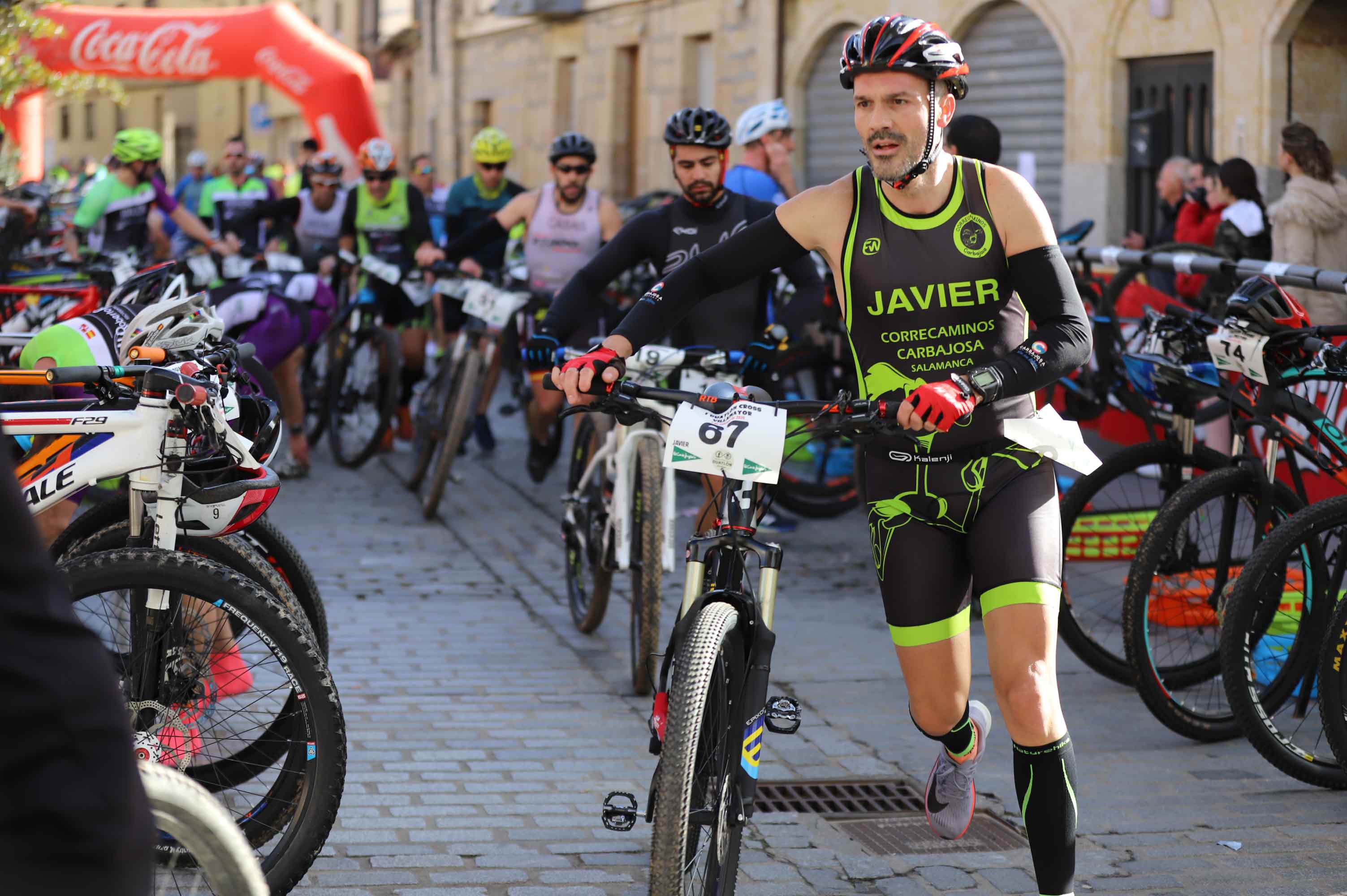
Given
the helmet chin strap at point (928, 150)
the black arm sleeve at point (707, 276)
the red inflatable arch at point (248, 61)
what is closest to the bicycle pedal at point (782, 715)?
the black arm sleeve at point (707, 276)

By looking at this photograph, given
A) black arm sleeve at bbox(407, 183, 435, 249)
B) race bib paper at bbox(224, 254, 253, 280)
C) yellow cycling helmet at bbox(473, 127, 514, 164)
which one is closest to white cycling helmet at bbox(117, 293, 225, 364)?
race bib paper at bbox(224, 254, 253, 280)

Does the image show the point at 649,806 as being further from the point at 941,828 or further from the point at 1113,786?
the point at 1113,786

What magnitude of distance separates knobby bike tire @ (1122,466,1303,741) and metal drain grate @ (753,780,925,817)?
2.90 feet

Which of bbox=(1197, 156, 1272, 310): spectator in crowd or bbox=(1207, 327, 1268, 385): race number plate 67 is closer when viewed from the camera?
bbox=(1207, 327, 1268, 385): race number plate 67

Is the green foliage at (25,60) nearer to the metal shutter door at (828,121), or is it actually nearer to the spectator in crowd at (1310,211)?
the spectator in crowd at (1310,211)

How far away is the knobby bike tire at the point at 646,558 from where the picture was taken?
6336 millimetres

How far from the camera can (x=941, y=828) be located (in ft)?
14.4

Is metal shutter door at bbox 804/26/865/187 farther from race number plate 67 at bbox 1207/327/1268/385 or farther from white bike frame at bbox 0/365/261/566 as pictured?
white bike frame at bbox 0/365/261/566

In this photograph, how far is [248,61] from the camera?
2370 cm

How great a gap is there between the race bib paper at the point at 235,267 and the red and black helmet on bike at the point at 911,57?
799cm

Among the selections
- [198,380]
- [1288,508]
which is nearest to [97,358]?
[198,380]

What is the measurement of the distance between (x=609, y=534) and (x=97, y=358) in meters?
2.17

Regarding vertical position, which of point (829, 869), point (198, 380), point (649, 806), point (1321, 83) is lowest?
point (829, 869)

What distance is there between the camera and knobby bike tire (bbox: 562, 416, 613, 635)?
7.04 m
